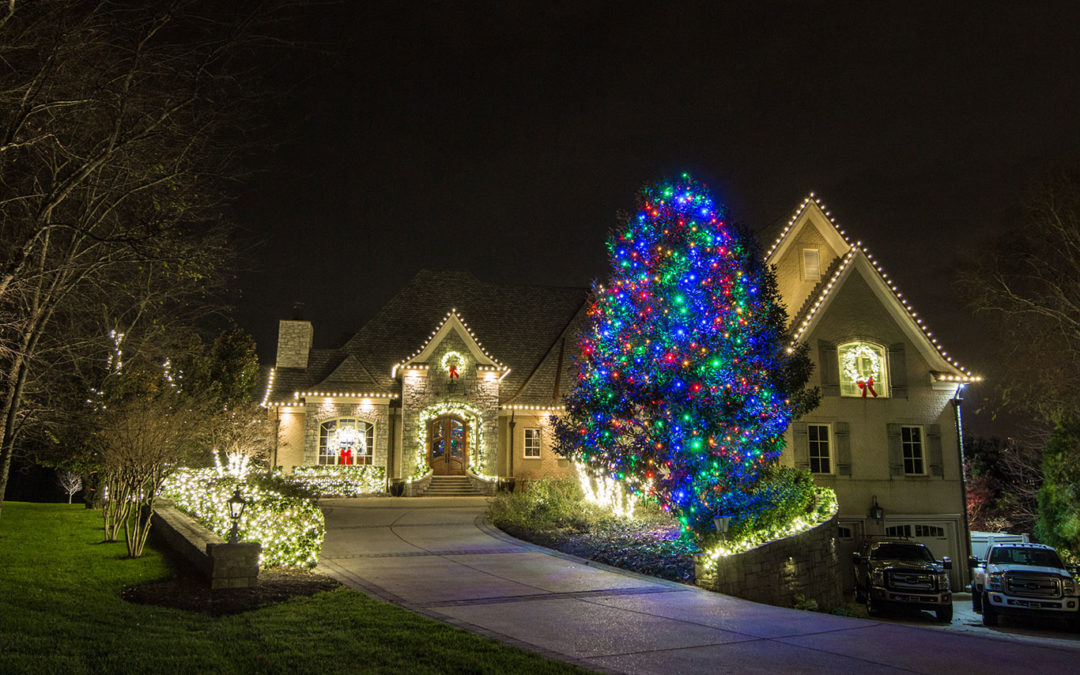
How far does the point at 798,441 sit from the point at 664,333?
8535 millimetres

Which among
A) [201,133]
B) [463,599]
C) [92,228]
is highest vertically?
[201,133]

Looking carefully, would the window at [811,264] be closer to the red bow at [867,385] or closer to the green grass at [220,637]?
the red bow at [867,385]

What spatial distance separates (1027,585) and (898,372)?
7.58 metres

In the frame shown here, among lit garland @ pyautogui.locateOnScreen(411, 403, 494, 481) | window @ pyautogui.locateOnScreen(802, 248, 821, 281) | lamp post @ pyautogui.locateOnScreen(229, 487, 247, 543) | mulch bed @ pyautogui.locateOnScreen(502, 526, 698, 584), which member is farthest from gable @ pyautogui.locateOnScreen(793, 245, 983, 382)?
lamp post @ pyautogui.locateOnScreen(229, 487, 247, 543)

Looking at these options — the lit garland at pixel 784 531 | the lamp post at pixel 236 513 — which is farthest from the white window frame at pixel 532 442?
the lamp post at pixel 236 513

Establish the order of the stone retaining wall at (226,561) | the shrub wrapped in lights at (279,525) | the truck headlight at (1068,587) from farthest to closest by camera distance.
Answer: the truck headlight at (1068,587) → the shrub wrapped in lights at (279,525) → the stone retaining wall at (226,561)

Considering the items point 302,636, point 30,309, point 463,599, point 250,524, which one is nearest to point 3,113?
point 30,309

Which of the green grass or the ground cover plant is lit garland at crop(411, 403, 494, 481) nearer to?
the ground cover plant

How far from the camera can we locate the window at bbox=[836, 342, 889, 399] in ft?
70.6

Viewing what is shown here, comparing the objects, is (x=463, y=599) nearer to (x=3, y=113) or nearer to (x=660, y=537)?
(x=660, y=537)

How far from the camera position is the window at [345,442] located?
92.5 feet

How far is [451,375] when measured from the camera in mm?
28641

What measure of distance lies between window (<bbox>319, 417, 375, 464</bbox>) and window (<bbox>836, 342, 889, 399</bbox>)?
17017 millimetres

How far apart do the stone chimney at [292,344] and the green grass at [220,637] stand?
2023 cm
